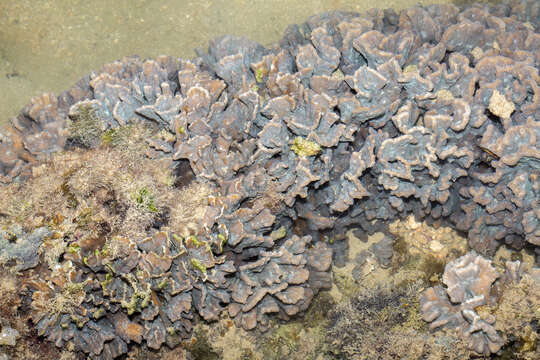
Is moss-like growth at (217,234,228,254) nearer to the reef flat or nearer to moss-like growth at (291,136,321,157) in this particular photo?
the reef flat

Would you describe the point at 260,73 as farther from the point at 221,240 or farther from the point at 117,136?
the point at 221,240

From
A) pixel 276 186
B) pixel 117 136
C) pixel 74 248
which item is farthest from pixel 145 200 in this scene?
pixel 276 186

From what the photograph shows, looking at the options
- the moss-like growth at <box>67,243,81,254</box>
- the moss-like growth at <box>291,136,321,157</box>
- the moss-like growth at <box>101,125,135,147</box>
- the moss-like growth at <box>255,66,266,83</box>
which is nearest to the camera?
the moss-like growth at <box>67,243,81,254</box>

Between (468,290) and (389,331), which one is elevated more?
(468,290)

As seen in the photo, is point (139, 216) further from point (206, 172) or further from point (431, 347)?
point (431, 347)

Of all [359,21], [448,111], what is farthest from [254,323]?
[359,21]

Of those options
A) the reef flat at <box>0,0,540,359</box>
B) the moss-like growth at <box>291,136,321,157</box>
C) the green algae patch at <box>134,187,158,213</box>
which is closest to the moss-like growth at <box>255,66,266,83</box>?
the reef flat at <box>0,0,540,359</box>

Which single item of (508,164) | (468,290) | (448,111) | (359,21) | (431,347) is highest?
(359,21)
